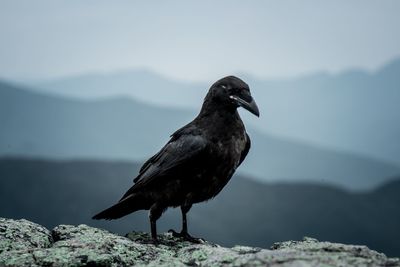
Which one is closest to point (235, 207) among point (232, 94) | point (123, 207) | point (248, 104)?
point (123, 207)

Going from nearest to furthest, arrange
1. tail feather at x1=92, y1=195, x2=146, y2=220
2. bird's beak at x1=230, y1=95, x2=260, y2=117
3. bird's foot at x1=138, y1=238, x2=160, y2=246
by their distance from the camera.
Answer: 1. bird's foot at x1=138, y1=238, x2=160, y2=246
2. bird's beak at x1=230, y1=95, x2=260, y2=117
3. tail feather at x1=92, y1=195, x2=146, y2=220

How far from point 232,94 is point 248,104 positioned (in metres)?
0.33

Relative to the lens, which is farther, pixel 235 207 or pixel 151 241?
pixel 235 207

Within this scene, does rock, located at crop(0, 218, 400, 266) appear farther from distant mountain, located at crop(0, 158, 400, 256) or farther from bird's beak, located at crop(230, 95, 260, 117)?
distant mountain, located at crop(0, 158, 400, 256)

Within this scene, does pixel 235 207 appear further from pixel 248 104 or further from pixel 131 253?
pixel 131 253

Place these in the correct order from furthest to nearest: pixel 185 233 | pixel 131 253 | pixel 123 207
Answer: pixel 123 207 → pixel 185 233 → pixel 131 253

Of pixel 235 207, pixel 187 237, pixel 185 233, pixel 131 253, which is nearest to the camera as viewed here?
pixel 131 253

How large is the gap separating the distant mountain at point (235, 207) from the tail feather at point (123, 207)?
91.6m

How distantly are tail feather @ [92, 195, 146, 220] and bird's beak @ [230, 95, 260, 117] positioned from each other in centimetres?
223

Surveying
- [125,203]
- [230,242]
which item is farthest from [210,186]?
[230,242]

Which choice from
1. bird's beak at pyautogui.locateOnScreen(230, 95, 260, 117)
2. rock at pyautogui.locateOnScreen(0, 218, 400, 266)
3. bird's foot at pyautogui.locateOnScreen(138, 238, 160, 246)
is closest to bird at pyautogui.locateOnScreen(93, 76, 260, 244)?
bird's beak at pyautogui.locateOnScreen(230, 95, 260, 117)

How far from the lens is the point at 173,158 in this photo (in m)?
8.39

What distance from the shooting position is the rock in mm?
4664

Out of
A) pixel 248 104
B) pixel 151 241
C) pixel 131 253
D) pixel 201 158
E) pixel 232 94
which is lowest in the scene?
pixel 131 253
